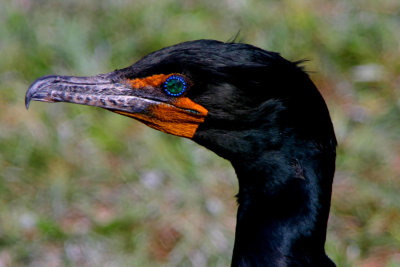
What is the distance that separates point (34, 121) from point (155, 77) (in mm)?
2277

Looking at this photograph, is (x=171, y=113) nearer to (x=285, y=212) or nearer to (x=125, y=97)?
(x=125, y=97)

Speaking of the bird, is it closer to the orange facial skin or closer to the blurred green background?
the orange facial skin

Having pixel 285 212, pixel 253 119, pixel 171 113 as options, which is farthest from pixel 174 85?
pixel 285 212

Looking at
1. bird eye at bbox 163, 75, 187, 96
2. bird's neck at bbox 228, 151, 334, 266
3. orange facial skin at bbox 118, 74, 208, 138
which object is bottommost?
bird's neck at bbox 228, 151, 334, 266

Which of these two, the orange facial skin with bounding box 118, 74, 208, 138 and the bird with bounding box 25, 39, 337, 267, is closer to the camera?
the bird with bounding box 25, 39, 337, 267

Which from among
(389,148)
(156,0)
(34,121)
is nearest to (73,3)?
(156,0)

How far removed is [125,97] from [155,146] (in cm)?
193

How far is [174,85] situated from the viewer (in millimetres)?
2857

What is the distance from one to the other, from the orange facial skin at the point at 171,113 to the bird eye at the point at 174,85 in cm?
2

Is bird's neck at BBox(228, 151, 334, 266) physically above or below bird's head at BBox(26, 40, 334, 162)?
below

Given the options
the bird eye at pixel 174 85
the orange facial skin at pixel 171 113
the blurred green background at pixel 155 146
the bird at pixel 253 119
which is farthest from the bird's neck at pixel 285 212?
the blurred green background at pixel 155 146

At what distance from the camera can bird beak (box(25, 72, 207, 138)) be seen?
2939mm

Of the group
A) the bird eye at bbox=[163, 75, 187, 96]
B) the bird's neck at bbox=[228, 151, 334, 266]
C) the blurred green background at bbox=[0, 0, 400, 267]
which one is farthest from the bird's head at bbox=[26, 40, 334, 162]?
the blurred green background at bbox=[0, 0, 400, 267]

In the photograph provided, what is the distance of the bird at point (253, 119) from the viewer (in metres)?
2.75
